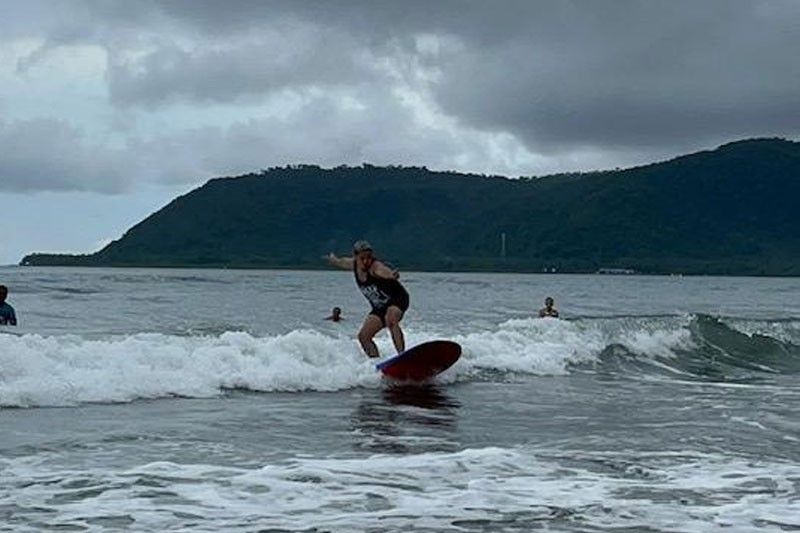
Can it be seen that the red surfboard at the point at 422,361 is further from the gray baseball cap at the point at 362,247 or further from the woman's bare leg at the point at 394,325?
the gray baseball cap at the point at 362,247

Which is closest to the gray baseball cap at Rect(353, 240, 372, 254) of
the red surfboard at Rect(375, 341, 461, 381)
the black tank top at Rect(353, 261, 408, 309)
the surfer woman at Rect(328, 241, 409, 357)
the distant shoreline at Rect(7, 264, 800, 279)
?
the surfer woman at Rect(328, 241, 409, 357)

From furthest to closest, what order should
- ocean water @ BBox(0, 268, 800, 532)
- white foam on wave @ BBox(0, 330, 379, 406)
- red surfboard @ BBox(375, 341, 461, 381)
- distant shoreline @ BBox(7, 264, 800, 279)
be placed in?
distant shoreline @ BBox(7, 264, 800, 279), red surfboard @ BBox(375, 341, 461, 381), white foam on wave @ BBox(0, 330, 379, 406), ocean water @ BBox(0, 268, 800, 532)

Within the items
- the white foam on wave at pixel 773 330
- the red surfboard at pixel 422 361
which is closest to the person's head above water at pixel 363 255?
the red surfboard at pixel 422 361

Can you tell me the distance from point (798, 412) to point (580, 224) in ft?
537

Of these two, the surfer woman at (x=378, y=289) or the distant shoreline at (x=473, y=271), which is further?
the distant shoreline at (x=473, y=271)

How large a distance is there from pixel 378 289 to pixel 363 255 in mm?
590

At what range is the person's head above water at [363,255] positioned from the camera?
667 inches

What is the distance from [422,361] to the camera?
1702cm

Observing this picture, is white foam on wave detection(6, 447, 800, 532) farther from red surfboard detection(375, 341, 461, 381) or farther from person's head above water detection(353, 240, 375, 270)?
person's head above water detection(353, 240, 375, 270)

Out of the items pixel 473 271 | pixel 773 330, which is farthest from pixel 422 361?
pixel 473 271

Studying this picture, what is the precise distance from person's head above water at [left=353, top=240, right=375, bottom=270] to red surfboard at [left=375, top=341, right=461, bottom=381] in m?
1.48

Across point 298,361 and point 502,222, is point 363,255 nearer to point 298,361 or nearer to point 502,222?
point 298,361

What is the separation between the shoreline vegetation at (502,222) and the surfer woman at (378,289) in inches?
5658

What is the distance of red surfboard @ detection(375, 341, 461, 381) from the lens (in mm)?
16609
